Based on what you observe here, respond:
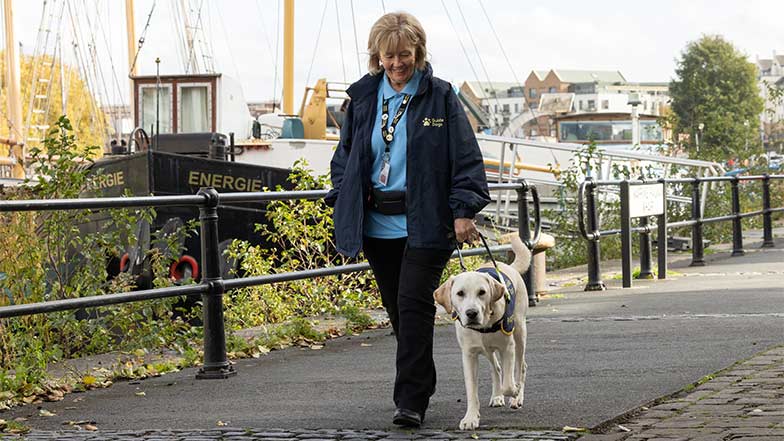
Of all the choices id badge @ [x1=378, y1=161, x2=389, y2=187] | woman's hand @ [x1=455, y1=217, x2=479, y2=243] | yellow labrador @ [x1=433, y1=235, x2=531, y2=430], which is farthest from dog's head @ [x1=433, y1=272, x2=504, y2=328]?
id badge @ [x1=378, y1=161, x2=389, y2=187]

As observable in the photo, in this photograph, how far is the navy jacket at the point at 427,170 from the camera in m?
5.75

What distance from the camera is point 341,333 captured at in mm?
10078

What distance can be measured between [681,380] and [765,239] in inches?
576

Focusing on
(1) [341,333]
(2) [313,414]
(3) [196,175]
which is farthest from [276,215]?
(3) [196,175]

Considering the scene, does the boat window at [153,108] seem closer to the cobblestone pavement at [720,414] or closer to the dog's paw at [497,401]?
the cobblestone pavement at [720,414]

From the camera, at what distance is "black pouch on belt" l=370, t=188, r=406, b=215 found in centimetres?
586

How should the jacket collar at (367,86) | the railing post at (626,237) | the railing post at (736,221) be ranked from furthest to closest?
the railing post at (736,221)
the railing post at (626,237)
the jacket collar at (367,86)

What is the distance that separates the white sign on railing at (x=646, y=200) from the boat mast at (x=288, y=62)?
682 inches

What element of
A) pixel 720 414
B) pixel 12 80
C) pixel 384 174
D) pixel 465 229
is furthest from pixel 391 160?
pixel 12 80

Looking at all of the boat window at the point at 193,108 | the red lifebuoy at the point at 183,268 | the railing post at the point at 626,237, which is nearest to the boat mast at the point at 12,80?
the boat window at the point at 193,108

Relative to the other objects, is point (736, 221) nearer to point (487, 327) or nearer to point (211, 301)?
point (211, 301)

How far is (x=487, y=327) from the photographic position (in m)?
5.70

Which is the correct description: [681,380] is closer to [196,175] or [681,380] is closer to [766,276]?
[766,276]

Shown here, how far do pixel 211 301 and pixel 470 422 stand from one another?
2753 millimetres
